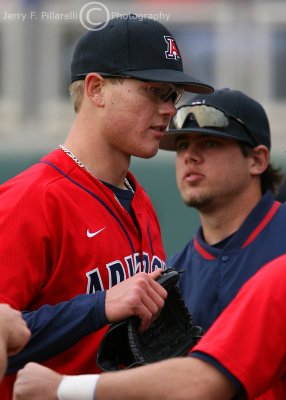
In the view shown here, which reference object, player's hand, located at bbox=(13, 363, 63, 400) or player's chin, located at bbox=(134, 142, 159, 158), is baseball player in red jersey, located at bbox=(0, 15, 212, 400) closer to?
player's chin, located at bbox=(134, 142, 159, 158)

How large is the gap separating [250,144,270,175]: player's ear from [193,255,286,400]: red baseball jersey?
6.45 ft

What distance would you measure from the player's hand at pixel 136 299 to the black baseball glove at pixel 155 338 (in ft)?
0.12

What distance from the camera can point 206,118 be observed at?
3873 mm

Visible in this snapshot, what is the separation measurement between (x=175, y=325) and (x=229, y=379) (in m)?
0.75

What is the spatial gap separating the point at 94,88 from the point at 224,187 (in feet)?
3.96

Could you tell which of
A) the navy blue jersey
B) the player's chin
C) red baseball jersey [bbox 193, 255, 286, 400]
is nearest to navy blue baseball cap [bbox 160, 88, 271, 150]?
the navy blue jersey

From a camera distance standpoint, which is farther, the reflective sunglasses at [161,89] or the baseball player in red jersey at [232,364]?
the reflective sunglasses at [161,89]

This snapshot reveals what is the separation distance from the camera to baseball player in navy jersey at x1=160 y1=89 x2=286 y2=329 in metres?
3.65

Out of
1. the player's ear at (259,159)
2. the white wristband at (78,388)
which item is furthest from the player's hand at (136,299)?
the player's ear at (259,159)

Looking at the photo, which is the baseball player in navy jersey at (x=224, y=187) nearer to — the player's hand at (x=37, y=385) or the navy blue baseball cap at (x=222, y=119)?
the navy blue baseball cap at (x=222, y=119)

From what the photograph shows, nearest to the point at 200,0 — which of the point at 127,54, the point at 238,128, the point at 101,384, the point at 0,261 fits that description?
the point at 238,128

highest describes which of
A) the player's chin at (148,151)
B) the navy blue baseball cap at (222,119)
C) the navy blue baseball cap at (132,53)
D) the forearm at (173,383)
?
the navy blue baseball cap at (132,53)

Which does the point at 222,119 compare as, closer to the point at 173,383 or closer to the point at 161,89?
the point at 161,89

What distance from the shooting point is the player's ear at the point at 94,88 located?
109 inches
